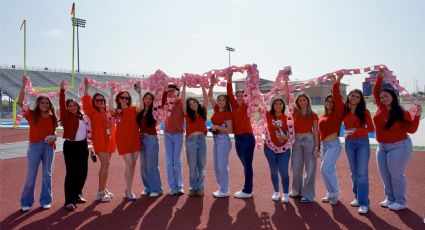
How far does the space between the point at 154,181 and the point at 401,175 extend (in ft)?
13.6

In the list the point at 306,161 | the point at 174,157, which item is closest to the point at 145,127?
the point at 174,157

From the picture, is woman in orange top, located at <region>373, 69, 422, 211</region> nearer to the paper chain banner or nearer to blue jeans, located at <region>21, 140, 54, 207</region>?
the paper chain banner

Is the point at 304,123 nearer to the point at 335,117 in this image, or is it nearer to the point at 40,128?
the point at 335,117

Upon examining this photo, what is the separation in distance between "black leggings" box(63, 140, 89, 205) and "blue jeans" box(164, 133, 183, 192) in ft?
4.72

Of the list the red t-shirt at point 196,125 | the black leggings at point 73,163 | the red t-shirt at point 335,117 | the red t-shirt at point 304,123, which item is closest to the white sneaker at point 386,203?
the red t-shirt at point 335,117

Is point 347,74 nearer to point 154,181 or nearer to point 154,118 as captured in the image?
point 154,118

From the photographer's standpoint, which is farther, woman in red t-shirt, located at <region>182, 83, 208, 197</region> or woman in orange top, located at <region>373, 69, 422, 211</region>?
woman in red t-shirt, located at <region>182, 83, 208, 197</region>

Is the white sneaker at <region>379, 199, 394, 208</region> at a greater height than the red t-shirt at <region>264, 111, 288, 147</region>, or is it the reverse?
the red t-shirt at <region>264, 111, 288, 147</region>

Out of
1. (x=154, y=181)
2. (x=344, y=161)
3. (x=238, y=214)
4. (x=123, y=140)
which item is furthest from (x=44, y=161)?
(x=344, y=161)

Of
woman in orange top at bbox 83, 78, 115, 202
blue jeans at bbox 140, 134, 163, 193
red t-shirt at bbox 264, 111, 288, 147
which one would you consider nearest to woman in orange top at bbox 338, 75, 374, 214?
red t-shirt at bbox 264, 111, 288, 147

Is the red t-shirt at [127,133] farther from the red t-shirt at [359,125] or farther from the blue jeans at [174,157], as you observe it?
the red t-shirt at [359,125]

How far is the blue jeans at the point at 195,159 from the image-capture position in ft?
20.1

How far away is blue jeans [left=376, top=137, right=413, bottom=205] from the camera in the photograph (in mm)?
5098

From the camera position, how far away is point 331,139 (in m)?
5.44
